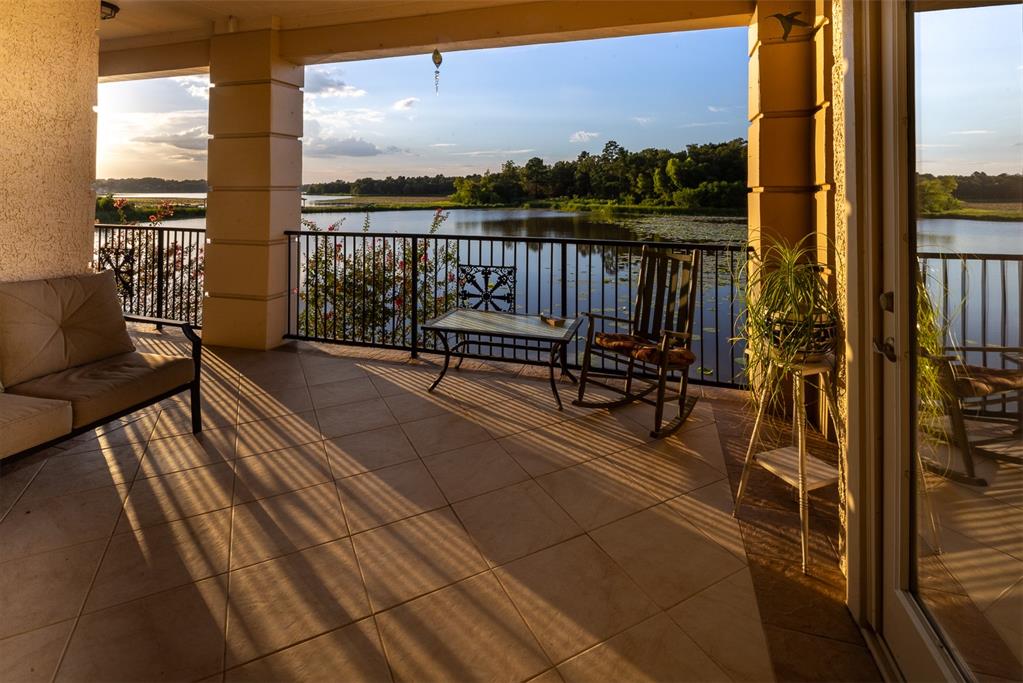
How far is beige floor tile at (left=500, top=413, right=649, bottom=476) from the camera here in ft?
8.98

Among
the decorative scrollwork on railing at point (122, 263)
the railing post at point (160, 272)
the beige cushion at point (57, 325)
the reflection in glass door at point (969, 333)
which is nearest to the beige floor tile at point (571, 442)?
the reflection in glass door at point (969, 333)

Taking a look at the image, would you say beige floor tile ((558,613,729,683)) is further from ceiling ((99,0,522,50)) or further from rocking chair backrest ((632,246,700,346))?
ceiling ((99,0,522,50))

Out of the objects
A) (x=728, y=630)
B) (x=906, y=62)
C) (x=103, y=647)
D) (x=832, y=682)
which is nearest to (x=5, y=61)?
(x=103, y=647)

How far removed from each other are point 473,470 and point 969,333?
1.98m

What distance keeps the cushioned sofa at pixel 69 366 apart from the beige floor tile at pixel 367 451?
887 millimetres

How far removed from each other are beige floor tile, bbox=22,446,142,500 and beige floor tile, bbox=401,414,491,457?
4.34 feet

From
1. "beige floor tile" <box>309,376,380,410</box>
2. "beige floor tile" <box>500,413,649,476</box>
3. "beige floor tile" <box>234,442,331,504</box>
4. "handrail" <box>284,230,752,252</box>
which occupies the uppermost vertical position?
"handrail" <box>284,230,752,252</box>

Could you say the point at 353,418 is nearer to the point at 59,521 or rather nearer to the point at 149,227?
the point at 59,521

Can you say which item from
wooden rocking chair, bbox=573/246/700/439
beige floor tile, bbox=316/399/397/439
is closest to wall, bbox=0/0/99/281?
beige floor tile, bbox=316/399/397/439

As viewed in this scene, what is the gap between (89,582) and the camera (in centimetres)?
174

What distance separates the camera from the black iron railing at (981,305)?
94 cm

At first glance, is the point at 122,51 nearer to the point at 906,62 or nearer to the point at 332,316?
the point at 332,316

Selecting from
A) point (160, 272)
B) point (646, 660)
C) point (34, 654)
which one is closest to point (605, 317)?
point (646, 660)

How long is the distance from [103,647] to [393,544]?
0.86 meters
